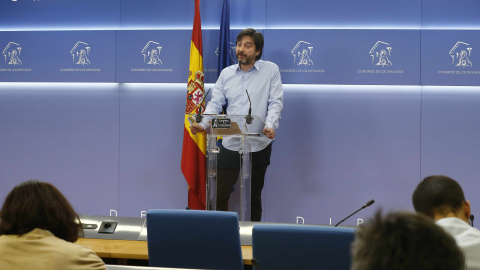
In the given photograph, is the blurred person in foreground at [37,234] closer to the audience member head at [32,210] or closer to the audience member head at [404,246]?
the audience member head at [32,210]

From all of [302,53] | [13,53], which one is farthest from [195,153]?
[13,53]

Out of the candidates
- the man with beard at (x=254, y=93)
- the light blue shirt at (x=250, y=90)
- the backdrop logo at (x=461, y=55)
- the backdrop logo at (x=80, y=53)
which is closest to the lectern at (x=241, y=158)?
the man with beard at (x=254, y=93)

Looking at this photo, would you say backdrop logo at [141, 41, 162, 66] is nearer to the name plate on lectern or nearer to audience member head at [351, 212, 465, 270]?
the name plate on lectern

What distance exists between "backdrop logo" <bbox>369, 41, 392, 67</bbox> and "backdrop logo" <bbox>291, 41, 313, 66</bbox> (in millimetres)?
648

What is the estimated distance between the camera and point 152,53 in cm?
602

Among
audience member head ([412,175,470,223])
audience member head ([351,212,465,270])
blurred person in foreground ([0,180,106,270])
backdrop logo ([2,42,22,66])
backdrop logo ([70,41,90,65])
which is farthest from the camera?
backdrop logo ([2,42,22,66])

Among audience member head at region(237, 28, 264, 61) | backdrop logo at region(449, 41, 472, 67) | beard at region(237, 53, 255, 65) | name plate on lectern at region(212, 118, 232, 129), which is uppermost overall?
audience member head at region(237, 28, 264, 61)

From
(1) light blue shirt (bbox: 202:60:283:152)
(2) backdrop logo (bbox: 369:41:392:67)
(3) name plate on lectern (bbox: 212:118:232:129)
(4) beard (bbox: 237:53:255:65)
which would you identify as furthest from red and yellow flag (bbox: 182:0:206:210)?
(2) backdrop logo (bbox: 369:41:392:67)

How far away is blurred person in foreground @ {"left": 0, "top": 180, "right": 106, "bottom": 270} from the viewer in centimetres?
194

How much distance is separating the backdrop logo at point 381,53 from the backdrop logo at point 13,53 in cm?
402

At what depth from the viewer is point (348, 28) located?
5.81m

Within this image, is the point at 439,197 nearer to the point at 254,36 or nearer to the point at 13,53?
the point at 254,36

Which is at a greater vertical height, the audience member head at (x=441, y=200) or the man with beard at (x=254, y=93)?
the man with beard at (x=254, y=93)

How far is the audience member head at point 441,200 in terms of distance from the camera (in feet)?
7.47
